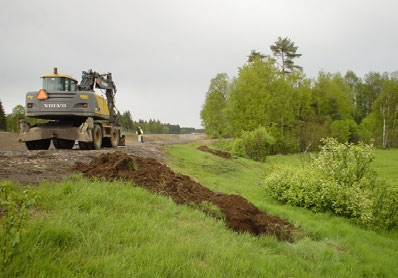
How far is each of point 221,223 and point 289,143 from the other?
35.3 m

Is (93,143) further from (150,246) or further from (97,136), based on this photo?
(150,246)

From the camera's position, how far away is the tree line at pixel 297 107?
127ft

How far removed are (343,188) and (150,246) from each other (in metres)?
8.48

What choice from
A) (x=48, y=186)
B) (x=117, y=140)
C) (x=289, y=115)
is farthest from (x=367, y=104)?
(x=48, y=186)

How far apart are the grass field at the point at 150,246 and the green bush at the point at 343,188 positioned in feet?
7.27

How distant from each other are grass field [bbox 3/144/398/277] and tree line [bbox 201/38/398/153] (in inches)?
1060

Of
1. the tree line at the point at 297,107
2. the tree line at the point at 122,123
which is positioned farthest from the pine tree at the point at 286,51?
the tree line at the point at 122,123

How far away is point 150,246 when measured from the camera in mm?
3916

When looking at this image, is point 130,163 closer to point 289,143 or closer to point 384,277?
point 384,277

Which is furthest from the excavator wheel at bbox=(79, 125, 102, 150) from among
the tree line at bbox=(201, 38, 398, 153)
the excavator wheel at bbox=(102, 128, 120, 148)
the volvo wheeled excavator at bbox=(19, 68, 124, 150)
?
the tree line at bbox=(201, 38, 398, 153)

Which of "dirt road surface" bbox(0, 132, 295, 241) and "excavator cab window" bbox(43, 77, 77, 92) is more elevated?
"excavator cab window" bbox(43, 77, 77, 92)

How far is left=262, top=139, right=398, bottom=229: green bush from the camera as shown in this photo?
32.8ft

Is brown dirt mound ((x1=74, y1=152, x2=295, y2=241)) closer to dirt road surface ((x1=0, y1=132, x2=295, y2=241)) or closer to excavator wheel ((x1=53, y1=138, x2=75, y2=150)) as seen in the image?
dirt road surface ((x1=0, y1=132, x2=295, y2=241))

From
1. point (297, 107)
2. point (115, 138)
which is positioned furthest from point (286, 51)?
point (115, 138)
